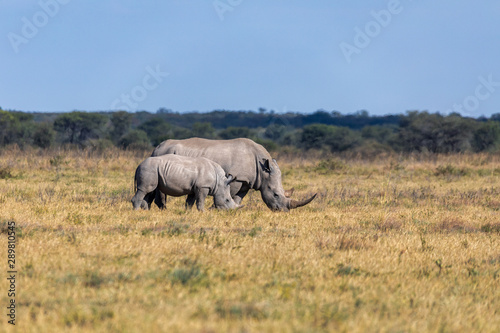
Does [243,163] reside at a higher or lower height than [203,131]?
lower

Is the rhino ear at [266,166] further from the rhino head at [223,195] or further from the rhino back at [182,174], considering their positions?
the rhino back at [182,174]

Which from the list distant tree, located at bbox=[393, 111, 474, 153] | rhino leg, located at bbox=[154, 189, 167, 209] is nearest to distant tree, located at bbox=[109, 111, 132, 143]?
distant tree, located at bbox=[393, 111, 474, 153]

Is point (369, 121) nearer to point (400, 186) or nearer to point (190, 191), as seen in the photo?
point (400, 186)

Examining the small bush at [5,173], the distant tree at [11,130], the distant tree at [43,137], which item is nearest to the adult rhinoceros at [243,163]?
the small bush at [5,173]

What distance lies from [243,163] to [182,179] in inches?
69.3

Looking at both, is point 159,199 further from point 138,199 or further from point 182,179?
point 182,179

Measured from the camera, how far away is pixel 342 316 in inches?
196

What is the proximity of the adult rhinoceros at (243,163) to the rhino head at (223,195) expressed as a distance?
1.83ft

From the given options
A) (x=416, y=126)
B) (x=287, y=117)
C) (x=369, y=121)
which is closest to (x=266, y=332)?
(x=416, y=126)

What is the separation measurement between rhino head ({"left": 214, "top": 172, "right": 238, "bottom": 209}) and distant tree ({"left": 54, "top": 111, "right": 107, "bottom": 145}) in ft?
146

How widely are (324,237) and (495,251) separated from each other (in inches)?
91.0

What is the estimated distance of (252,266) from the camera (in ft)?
21.9

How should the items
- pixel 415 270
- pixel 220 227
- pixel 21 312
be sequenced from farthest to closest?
pixel 220 227
pixel 415 270
pixel 21 312

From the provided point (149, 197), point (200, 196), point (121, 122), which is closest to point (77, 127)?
point (121, 122)
